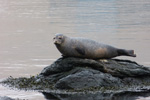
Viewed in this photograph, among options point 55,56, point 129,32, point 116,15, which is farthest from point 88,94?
point 116,15

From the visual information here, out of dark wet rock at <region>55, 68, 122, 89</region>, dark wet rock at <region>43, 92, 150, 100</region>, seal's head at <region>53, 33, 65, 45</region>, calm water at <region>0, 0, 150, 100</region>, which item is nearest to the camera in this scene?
dark wet rock at <region>43, 92, 150, 100</region>

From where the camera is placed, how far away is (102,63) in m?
14.6

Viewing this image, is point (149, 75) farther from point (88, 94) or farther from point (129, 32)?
point (129, 32)

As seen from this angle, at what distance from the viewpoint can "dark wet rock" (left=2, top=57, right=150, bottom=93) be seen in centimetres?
1342

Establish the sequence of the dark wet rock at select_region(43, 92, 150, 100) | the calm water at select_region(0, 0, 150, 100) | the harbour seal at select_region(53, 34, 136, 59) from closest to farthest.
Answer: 1. the dark wet rock at select_region(43, 92, 150, 100)
2. the harbour seal at select_region(53, 34, 136, 59)
3. the calm water at select_region(0, 0, 150, 100)

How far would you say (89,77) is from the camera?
13.5 meters

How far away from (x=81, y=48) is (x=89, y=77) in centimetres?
151

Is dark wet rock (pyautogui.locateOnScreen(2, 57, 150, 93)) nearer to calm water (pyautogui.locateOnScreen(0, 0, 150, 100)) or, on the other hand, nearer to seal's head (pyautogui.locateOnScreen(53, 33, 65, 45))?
seal's head (pyautogui.locateOnScreen(53, 33, 65, 45))

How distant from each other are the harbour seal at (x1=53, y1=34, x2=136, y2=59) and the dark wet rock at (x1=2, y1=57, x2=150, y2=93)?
25 centimetres

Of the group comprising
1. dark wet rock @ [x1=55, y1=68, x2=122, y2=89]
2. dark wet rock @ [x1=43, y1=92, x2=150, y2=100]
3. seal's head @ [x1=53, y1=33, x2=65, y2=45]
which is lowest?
dark wet rock @ [x1=43, y1=92, x2=150, y2=100]

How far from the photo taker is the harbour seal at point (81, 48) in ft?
48.4

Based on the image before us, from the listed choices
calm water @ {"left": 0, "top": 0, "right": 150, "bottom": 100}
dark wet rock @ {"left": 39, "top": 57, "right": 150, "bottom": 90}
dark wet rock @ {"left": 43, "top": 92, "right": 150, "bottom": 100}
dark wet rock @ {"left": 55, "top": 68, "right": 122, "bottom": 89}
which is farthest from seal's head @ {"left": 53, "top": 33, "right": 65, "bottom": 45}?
dark wet rock @ {"left": 43, "top": 92, "right": 150, "bottom": 100}

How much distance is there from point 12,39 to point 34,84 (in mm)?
14403

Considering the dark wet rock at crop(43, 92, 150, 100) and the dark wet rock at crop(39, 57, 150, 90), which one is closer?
the dark wet rock at crop(43, 92, 150, 100)
